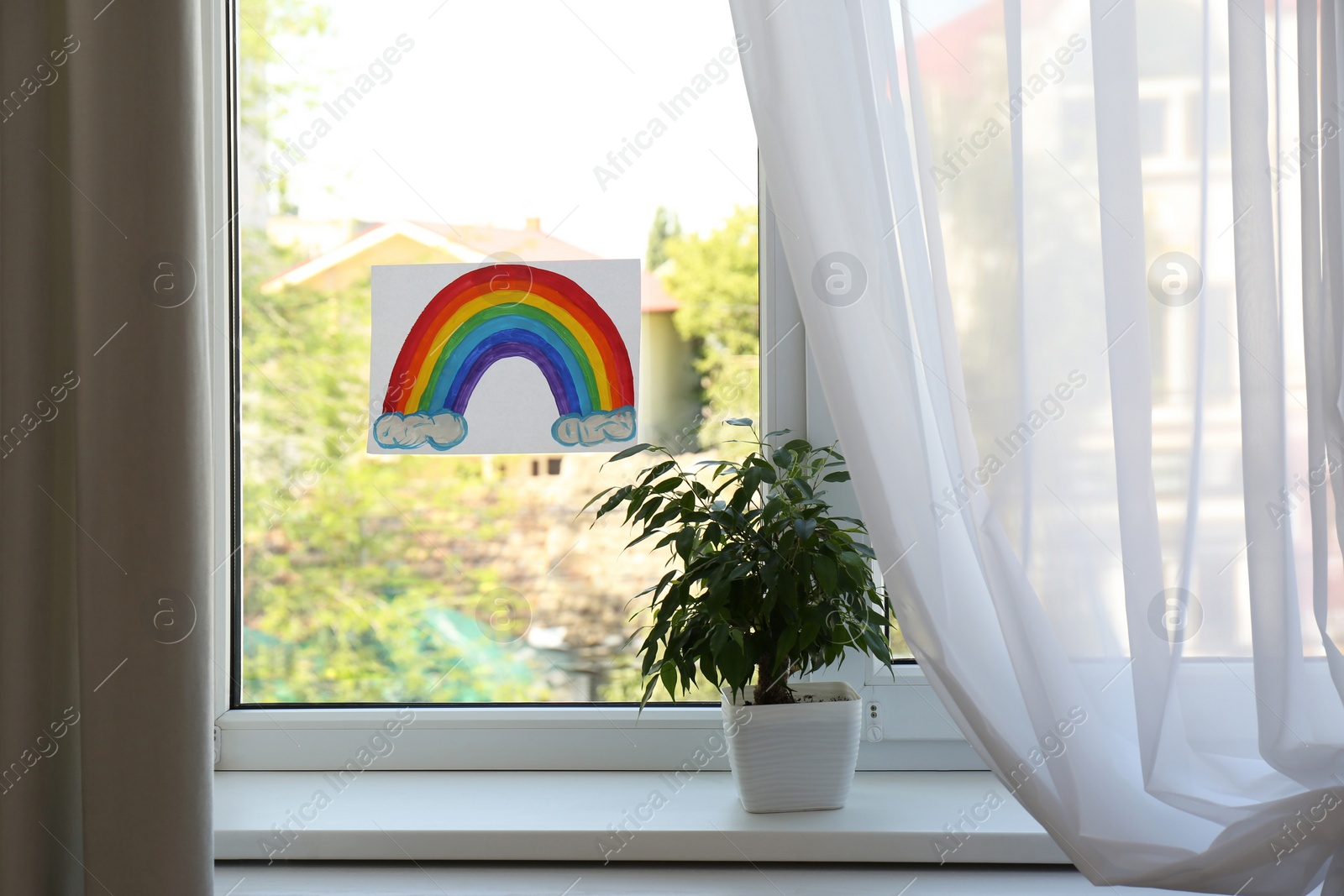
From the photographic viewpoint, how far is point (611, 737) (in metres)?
1.29

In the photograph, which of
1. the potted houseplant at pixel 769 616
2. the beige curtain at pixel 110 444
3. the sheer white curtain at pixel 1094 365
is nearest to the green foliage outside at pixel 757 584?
the potted houseplant at pixel 769 616

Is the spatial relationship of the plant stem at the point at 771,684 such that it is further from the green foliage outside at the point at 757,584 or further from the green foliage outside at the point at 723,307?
the green foliage outside at the point at 723,307

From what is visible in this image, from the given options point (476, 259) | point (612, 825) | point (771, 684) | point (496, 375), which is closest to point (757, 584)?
point (771, 684)

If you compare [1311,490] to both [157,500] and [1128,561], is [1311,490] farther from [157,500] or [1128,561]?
[157,500]

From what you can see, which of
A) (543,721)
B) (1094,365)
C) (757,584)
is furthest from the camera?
(543,721)

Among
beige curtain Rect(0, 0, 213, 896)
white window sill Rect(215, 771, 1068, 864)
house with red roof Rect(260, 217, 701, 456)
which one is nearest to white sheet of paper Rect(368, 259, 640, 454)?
house with red roof Rect(260, 217, 701, 456)

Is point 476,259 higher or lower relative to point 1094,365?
higher

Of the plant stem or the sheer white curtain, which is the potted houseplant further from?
the sheer white curtain

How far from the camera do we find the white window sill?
1076mm

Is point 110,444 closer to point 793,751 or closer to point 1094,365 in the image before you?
point 793,751

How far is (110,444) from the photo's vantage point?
37.7 inches

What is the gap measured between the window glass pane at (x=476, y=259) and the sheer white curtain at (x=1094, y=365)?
0.38 meters

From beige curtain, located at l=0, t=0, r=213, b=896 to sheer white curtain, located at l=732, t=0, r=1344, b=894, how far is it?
642 mm

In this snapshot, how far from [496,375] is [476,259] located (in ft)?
0.57
